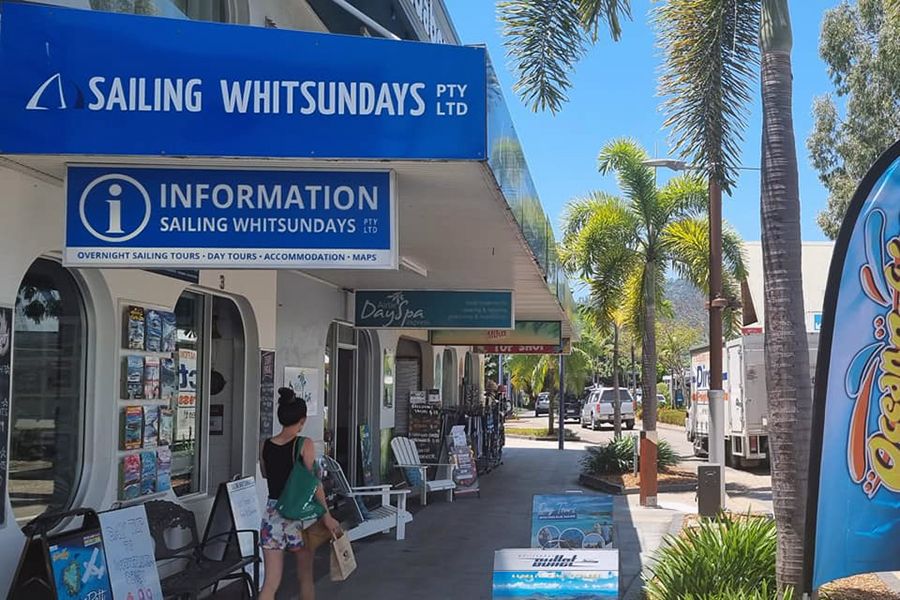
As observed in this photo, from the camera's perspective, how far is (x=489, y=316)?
11.2m

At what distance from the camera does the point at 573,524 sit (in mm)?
6156

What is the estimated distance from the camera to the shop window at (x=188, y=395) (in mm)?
7586

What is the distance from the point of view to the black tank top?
6.29 metres

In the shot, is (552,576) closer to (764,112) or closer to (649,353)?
(764,112)

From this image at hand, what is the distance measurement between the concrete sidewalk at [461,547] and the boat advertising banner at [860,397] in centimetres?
256

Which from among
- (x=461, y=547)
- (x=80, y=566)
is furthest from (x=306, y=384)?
(x=80, y=566)

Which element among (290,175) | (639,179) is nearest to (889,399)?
(290,175)

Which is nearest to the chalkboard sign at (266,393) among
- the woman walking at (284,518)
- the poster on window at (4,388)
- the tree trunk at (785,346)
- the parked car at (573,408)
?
the woman walking at (284,518)

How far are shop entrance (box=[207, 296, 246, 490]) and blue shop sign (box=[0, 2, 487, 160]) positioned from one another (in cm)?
406

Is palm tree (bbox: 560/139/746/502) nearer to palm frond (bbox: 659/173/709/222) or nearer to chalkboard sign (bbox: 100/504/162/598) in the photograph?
palm frond (bbox: 659/173/709/222)

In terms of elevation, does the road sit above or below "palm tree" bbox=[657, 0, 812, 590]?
below

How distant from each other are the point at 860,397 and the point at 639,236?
43.3 feet

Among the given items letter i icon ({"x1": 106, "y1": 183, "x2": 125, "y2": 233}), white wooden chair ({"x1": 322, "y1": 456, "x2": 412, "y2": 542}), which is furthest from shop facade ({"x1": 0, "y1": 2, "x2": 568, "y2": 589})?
white wooden chair ({"x1": 322, "y1": 456, "x2": 412, "y2": 542})

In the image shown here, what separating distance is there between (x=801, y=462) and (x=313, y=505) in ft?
10.5
